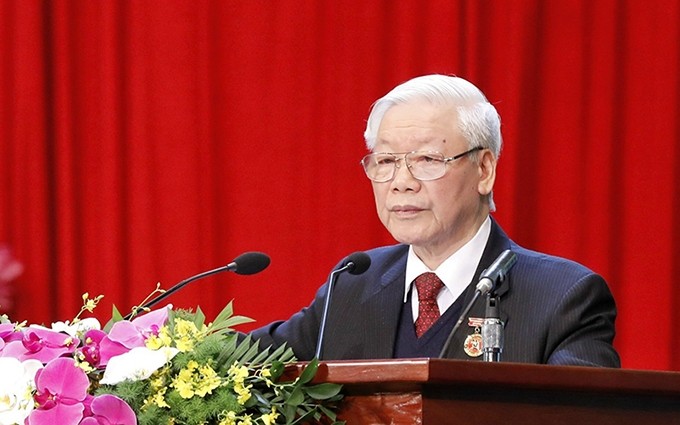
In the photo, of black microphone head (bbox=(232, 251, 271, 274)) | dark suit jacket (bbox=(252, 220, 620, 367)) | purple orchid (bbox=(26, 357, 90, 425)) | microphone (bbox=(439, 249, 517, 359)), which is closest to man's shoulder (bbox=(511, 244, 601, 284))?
dark suit jacket (bbox=(252, 220, 620, 367))

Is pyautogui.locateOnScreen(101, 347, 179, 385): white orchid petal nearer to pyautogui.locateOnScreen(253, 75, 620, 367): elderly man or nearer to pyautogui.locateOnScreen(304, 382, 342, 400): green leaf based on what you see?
pyautogui.locateOnScreen(304, 382, 342, 400): green leaf

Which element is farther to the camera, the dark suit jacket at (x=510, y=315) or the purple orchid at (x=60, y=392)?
the dark suit jacket at (x=510, y=315)

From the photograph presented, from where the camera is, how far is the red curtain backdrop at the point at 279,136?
3.69 metres

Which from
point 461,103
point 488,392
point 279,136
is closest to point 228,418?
point 488,392

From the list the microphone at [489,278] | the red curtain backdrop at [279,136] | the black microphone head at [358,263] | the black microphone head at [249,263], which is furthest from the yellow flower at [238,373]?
the red curtain backdrop at [279,136]

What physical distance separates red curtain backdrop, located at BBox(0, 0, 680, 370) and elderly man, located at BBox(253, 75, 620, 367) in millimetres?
1096

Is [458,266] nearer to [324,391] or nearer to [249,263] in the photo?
[249,263]

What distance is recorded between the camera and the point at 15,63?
3900 millimetres

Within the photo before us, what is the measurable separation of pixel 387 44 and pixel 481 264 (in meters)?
1.42

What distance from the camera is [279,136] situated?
3.82m

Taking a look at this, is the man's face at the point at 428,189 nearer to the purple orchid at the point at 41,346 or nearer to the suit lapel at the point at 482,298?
the suit lapel at the point at 482,298

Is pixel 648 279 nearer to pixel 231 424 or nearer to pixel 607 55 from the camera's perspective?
pixel 607 55

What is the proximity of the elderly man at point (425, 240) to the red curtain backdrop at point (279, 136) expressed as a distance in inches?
43.1

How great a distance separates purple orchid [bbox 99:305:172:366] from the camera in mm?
1378
